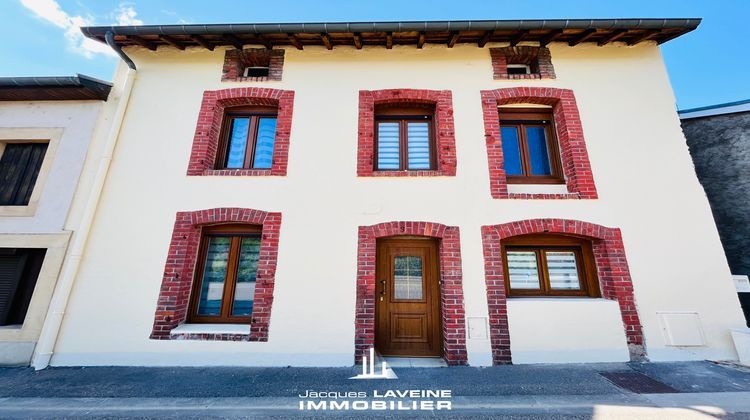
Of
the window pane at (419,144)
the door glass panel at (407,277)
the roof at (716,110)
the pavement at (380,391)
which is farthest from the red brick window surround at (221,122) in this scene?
the roof at (716,110)

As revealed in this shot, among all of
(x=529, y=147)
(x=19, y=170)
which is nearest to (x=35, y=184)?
(x=19, y=170)

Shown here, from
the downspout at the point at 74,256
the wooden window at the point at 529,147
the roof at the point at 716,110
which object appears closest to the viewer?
the downspout at the point at 74,256

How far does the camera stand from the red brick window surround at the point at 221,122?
4.78 m

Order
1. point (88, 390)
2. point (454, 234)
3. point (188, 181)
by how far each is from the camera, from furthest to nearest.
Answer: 1. point (188, 181)
2. point (454, 234)
3. point (88, 390)

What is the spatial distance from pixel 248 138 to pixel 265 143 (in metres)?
0.37

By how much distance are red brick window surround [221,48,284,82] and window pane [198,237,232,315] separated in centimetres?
321

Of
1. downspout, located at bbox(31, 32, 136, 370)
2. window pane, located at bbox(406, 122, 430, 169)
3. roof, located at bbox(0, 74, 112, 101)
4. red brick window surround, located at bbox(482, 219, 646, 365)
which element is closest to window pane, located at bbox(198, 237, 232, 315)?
downspout, located at bbox(31, 32, 136, 370)

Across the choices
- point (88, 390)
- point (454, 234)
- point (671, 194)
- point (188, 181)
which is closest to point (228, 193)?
point (188, 181)

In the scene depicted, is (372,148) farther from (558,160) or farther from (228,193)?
(558,160)

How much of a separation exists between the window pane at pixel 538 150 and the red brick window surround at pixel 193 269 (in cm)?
478

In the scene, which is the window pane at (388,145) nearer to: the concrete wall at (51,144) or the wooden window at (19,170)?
the concrete wall at (51,144)

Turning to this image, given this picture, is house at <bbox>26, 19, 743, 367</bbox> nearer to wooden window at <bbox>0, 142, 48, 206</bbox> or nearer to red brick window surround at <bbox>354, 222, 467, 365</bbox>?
red brick window surround at <bbox>354, 222, 467, 365</bbox>

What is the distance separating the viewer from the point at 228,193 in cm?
467

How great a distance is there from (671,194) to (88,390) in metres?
8.90
